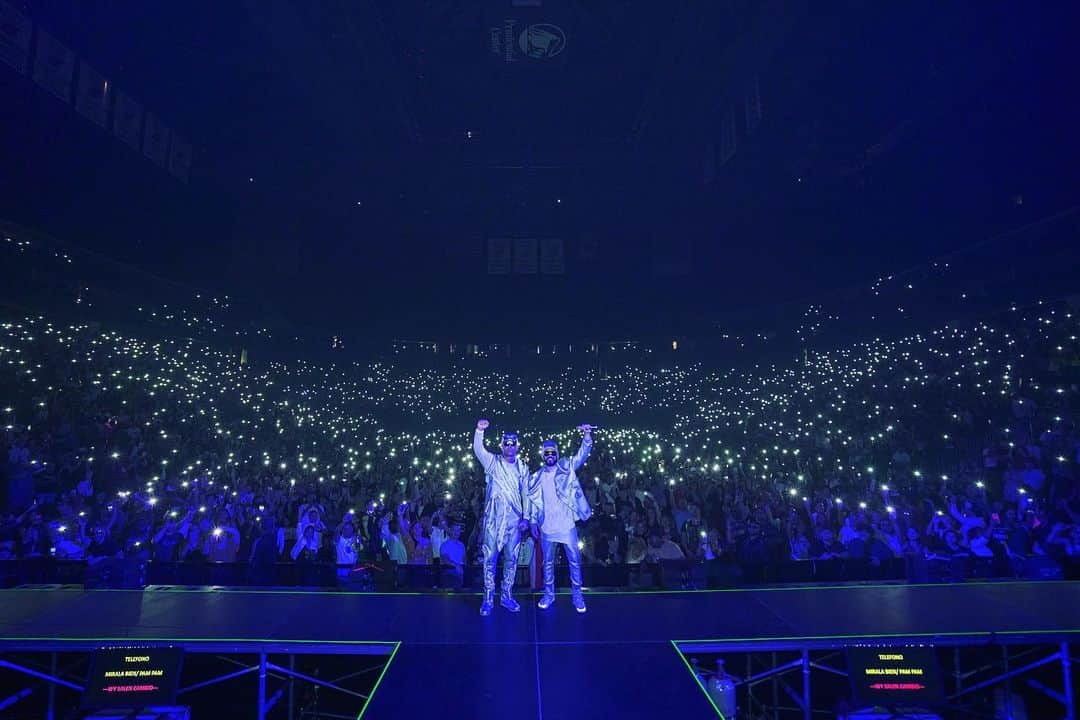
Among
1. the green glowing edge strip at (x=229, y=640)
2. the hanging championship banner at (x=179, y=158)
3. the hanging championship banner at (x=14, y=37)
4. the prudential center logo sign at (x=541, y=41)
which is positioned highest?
the prudential center logo sign at (x=541, y=41)

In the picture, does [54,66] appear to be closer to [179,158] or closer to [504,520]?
[179,158]

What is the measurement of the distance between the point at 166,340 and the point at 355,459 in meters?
8.37

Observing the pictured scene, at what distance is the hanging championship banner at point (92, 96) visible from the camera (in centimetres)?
755

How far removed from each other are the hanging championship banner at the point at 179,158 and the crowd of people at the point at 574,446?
567 centimetres

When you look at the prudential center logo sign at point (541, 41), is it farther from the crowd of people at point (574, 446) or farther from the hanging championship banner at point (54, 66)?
the crowd of people at point (574, 446)

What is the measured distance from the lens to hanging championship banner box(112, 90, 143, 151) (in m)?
8.20

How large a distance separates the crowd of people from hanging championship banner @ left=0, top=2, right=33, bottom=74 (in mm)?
6169

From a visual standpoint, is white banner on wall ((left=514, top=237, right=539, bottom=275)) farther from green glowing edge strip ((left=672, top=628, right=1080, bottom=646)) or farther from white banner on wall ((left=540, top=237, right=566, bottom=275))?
green glowing edge strip ((left=672, top=628, right=1080, bottom=646))

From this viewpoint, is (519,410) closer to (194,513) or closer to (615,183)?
(615,183)

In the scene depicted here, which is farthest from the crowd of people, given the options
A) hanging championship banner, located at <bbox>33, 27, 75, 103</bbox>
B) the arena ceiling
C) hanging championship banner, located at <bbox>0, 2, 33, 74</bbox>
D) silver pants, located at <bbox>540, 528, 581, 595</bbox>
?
hanging championship banner, located at <bbox>0, 2, 33, 74</bbox>

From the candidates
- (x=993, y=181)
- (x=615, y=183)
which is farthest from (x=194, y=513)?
(x=993, y=181)

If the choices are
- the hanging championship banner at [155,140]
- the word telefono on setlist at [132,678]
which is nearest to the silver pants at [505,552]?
the word telefono on setlist at [132,678]

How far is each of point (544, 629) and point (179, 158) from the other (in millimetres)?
9673

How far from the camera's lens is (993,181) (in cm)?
1099
